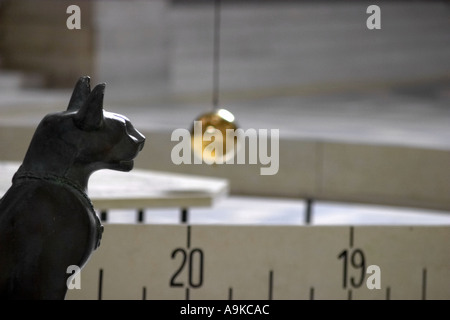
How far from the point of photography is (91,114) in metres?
2.85

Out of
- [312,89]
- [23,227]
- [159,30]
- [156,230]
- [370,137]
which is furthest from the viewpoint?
[312,89]

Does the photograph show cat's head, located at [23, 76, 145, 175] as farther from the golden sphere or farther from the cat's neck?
the golden sphere

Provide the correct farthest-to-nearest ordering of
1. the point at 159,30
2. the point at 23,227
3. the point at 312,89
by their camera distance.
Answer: the point at 312,89
the point at 159,30
the point at 23,227

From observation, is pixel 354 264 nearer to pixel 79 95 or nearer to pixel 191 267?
pixel 191 267

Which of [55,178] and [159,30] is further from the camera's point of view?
[159,30]

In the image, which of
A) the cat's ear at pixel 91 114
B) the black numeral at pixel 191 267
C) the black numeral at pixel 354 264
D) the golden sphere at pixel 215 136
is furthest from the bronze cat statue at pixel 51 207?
the golden sphere at pixel 215 136

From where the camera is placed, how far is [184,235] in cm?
457

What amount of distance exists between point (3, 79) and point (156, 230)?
321 inches

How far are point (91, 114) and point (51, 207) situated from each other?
270mm

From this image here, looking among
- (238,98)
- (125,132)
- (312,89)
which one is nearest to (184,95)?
(238,98)

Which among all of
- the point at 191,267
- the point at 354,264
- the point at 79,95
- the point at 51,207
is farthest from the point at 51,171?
the point at 354,264

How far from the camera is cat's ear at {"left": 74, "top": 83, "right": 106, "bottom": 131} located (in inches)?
110

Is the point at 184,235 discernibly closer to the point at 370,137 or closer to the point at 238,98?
the point at 370,137

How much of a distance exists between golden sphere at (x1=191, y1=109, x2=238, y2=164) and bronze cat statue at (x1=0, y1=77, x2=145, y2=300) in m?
2.81
